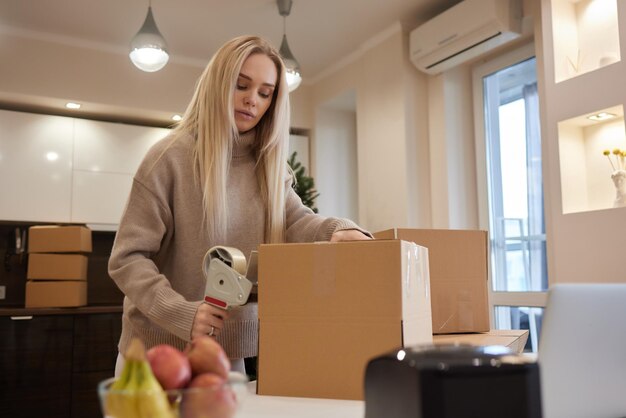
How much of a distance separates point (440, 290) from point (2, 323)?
9.62 ft

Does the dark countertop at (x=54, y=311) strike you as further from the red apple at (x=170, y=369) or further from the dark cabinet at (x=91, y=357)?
the red apple at (x=170, y=369)

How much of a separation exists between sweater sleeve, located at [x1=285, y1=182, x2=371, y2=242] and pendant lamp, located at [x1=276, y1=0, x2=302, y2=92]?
5.58 ft

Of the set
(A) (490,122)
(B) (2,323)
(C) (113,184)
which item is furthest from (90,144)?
(A) (490,122)

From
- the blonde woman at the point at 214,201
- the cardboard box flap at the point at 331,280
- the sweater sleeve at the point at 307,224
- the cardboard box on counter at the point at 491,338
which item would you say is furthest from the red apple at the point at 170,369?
the cardboard box on counter at the point at 491,338

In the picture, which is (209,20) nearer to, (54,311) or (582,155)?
(54,311)

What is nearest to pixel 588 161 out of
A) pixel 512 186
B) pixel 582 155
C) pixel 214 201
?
pixel 582 155

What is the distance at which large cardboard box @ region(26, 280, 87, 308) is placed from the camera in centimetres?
361

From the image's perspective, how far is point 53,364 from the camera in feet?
11.6

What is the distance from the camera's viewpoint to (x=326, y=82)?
469 centimetres

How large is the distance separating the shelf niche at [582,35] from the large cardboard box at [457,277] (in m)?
1.66

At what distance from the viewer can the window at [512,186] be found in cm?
335

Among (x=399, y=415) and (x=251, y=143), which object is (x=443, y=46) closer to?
(x=251, y=143)

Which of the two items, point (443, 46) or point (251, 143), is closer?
point (251, 143)

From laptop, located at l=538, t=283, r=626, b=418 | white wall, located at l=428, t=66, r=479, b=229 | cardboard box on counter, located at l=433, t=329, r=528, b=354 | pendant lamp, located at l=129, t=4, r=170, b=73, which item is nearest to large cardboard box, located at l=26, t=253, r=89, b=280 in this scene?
pendant lamp, located at l=129, t=4, r=170, b=73
